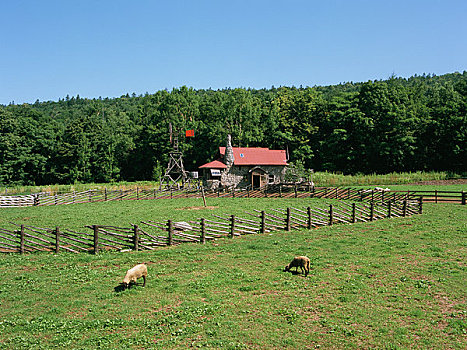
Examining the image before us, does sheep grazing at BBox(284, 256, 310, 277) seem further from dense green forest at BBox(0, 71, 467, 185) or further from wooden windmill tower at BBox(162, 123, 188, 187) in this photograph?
dense green forest at BBox(0, 71, 467, 185)

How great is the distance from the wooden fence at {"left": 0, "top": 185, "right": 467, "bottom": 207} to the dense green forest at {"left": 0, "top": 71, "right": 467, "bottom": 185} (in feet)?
78.1

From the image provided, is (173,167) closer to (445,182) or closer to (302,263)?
(445,182)

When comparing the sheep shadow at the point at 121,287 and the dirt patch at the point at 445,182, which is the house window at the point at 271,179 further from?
the sheep shadow at the point at 121,287

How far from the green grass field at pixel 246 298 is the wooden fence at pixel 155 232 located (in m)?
0.80

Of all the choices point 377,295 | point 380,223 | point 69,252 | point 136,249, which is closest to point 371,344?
point 377,295

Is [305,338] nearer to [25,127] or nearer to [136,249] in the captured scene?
[136,249]

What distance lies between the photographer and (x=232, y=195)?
147ft

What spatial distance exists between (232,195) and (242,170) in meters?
9.36

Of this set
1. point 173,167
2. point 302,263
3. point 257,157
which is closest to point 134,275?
point 302,263

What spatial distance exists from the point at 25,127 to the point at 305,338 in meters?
75.9

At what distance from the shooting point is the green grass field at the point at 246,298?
8562mm

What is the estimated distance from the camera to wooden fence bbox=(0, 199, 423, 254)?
665 inches

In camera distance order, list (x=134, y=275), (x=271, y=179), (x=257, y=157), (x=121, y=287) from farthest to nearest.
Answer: (x=257, y=157) → (x=271, y=179) → (x=121, y=287) → (x=134, y=275)

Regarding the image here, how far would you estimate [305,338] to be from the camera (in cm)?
847
